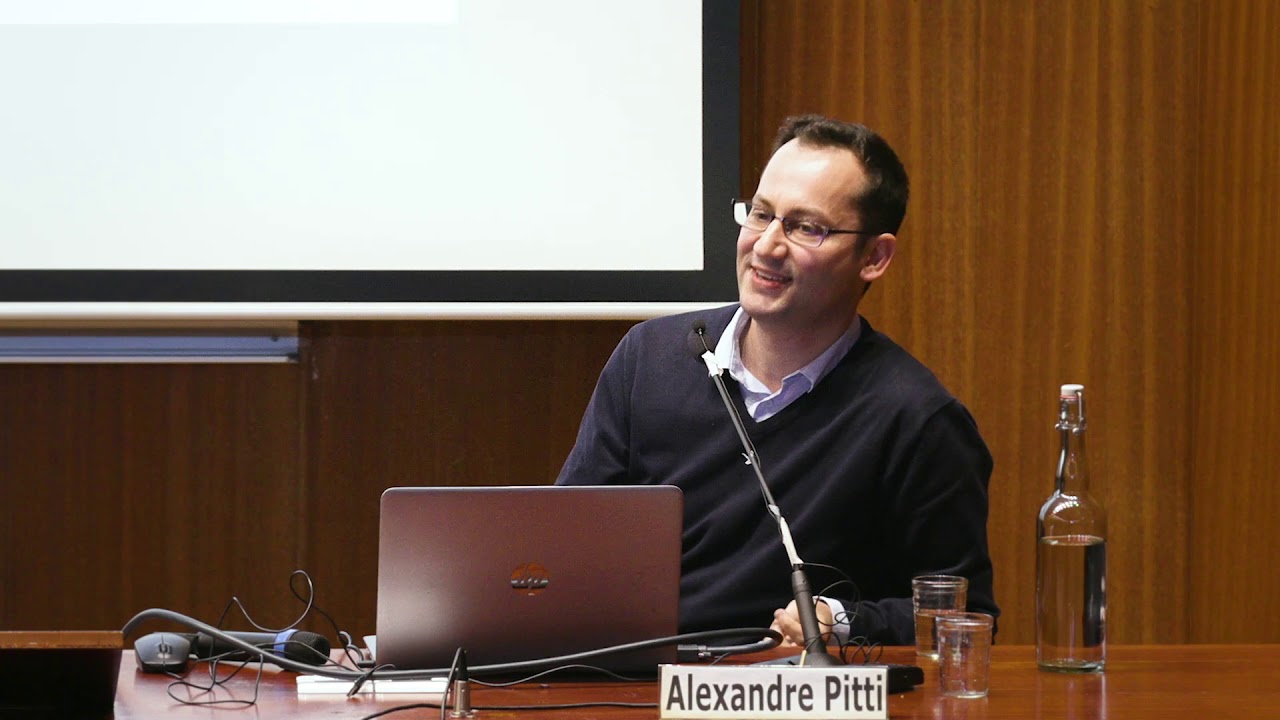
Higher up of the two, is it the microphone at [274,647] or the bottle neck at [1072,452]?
the bottle neck at [1072,452]

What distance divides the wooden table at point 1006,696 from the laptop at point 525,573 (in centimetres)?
5

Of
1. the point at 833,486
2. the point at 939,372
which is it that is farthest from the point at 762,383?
the point at 939,372

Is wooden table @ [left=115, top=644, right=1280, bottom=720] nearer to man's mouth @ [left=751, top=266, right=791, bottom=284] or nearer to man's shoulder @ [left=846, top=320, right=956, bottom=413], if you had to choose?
man's shoulder @ [left=846, top=320, right=956, bottom=413]

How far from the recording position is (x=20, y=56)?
2879mm

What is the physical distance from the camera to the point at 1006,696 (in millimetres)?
1327

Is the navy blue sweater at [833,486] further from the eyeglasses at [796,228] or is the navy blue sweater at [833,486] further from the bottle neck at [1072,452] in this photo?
the bottle neck at [1072,452]

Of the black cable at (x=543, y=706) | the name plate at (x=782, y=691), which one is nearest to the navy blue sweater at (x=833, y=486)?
the black cable at (x=543, y=706)

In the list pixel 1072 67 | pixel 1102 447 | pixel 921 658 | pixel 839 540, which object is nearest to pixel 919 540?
pixel 839 540

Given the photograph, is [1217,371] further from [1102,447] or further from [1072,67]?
[1072,67]

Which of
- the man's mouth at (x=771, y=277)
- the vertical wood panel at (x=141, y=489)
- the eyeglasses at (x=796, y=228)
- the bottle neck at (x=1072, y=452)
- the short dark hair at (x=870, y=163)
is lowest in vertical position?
the vertical wood panel at (x=141, y=489)

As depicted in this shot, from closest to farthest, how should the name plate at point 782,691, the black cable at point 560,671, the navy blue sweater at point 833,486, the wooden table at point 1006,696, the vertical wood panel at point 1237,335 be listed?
the name plate at point 782,691 < the wooden table at point 1006,696 < the black cable at point 560,671 < the navy blue sweater at point 833,486 < the vertical wood panel at point 1237,335

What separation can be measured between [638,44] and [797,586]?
1829 mm

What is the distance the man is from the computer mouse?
27.2 inches

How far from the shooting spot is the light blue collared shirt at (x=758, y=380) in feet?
6.62
